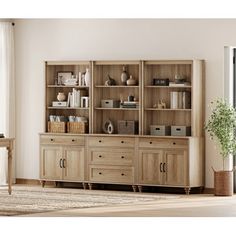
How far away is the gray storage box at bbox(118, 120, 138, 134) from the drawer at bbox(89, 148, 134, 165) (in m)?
0.31

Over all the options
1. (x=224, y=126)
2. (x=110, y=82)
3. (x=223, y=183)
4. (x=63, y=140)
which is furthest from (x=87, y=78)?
(x=223, y=183)

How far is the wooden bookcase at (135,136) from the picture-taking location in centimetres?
888

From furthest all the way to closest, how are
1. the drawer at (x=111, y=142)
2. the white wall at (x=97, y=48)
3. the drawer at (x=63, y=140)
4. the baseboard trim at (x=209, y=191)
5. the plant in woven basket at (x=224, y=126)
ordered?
the drawer at (x=63, y=140) < the drawer at (x=111, y=142) < the baseboard trim at (x=209, y=191) < the white wall at (x=97, y=48) < the plant in woven basket at (x=224, y=126)

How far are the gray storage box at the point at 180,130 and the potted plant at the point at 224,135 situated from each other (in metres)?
0.32

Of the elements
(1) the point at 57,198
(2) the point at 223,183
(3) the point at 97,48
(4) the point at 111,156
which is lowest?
(1) the point at 57,198

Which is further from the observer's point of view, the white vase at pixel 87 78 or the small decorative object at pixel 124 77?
the white vase at pixel 87 78

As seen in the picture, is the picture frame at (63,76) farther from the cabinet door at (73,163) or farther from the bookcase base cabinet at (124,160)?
the cabinet door at (73,163)

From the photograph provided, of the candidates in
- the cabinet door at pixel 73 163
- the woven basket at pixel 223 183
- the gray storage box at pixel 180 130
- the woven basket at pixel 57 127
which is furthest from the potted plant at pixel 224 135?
the woven basket at pixel 57 127

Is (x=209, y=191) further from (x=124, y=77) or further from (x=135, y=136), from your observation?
(x=124, y=77)

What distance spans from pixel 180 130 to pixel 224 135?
0.72 metres

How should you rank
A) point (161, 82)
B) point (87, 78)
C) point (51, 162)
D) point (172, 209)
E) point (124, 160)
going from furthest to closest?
1. point (51, 162)
2. point (87, 78)
3. point (124, 160)
4. point (161, 82)
5. point (172, 209)

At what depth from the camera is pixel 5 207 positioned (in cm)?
762

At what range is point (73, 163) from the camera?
9.58 m
